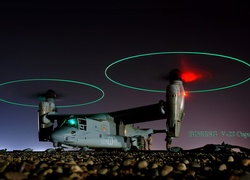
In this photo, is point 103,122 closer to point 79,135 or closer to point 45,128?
point 79,135

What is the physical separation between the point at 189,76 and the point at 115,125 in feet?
24.7

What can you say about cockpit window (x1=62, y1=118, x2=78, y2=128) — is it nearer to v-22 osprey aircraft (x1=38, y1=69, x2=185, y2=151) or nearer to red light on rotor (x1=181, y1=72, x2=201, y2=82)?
v-22 osprey aircraft (x1=38, y1=69, x2=185, y2=151)

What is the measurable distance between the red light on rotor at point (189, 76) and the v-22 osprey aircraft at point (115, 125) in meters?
0.42

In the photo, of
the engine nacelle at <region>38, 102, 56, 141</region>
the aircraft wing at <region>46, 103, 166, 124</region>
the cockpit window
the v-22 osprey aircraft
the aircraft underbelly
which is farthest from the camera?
the engine nacelle at <region>38, 102, 56, 141</region>

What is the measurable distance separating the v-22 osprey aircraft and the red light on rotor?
417 mm

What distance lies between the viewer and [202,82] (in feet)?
62.4

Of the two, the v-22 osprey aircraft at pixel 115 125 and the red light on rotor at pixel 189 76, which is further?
the red light on rotor at pixel 189 76

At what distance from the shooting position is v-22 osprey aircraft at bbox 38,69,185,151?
58.4 feet

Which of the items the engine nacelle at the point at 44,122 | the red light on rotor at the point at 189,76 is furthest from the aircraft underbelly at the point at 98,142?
the engine nacelle at the point at 44,122

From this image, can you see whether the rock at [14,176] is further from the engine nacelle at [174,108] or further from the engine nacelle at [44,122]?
the engine nacelle at [44,122]

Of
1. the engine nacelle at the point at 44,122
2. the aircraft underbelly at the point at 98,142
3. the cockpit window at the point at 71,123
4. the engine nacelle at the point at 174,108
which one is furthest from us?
the engine nacelle at the point at 44,122

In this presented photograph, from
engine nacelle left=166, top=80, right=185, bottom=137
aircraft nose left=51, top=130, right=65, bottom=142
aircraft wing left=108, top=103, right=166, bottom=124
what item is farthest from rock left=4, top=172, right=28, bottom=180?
aircraft wing left=108, top=103, right=166, bottom=124

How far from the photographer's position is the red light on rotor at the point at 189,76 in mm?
17953

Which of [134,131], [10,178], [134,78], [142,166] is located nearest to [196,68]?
[134,78]
